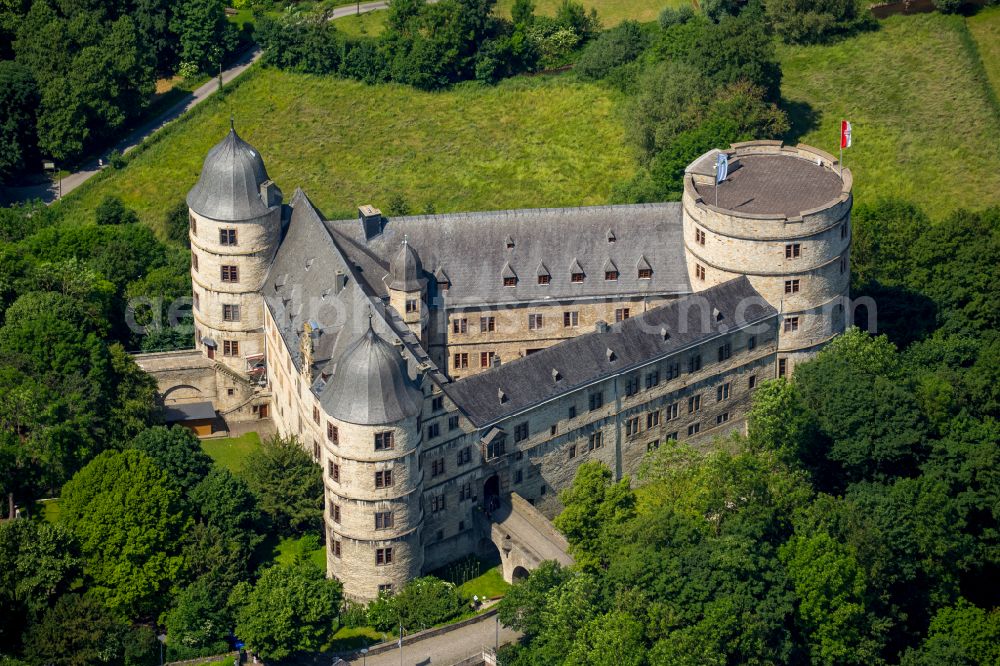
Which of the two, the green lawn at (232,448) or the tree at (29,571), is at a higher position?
the tree at (29,571)

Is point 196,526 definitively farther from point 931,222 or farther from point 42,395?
point 931,222

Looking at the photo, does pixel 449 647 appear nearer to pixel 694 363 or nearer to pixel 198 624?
pixel 198 624

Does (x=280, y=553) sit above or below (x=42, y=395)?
below

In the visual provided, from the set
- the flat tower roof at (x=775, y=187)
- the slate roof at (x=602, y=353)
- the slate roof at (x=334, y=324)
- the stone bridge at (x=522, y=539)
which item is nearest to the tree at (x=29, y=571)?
the slate roof at (x=334, y=324)

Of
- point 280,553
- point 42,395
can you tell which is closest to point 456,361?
point 280,553

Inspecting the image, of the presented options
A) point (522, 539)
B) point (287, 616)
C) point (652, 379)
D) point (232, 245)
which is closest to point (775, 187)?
point (652, 379)

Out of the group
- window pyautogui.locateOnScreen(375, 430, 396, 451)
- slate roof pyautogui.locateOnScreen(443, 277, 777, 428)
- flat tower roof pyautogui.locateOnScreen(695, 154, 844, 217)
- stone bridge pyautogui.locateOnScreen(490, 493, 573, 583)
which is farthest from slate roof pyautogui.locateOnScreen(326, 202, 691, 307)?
window pyautogui.locateOnScreen(375, 430, 396, 451)

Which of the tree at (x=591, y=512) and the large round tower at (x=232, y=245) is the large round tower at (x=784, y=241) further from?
the large round tower at (x=232, y=245)
